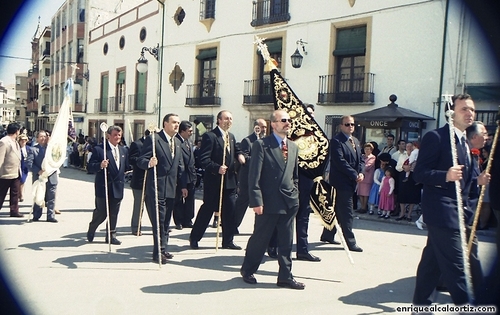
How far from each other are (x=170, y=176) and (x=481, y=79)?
8.88 meters

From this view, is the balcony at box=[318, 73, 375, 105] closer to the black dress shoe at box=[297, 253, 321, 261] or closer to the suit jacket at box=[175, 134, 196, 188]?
the suit jacket at box=[175, 134, 196, 188]

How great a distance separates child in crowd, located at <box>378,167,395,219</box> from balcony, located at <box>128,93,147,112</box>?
1607 centimetres

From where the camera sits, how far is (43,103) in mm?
44281

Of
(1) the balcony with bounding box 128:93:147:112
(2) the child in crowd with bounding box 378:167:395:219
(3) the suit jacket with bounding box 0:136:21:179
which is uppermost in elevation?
(1) the balcony with bounding box 128:93:147:112

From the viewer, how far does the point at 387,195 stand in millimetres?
9797

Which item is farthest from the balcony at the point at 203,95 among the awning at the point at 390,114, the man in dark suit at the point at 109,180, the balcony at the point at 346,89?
the man in dark suit at the point at 109,180

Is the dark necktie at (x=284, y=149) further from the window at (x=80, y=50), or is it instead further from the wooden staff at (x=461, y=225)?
the window at (x=80, y=50)

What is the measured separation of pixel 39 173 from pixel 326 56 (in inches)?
386

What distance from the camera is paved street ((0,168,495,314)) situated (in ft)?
13.8

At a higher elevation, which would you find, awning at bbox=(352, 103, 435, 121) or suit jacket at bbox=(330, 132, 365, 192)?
awning at bbox=(352, 103, 435, 121)

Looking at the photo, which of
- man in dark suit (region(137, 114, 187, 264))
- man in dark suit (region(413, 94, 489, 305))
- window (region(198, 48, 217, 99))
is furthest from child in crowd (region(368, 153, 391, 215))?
window (region(198, 48, 217, 99))

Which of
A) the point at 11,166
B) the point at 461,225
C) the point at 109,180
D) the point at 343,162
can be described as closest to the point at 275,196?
the point at 461,225

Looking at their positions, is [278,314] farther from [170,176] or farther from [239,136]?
[239,136]

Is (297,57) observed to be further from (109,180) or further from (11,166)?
(109,180)
